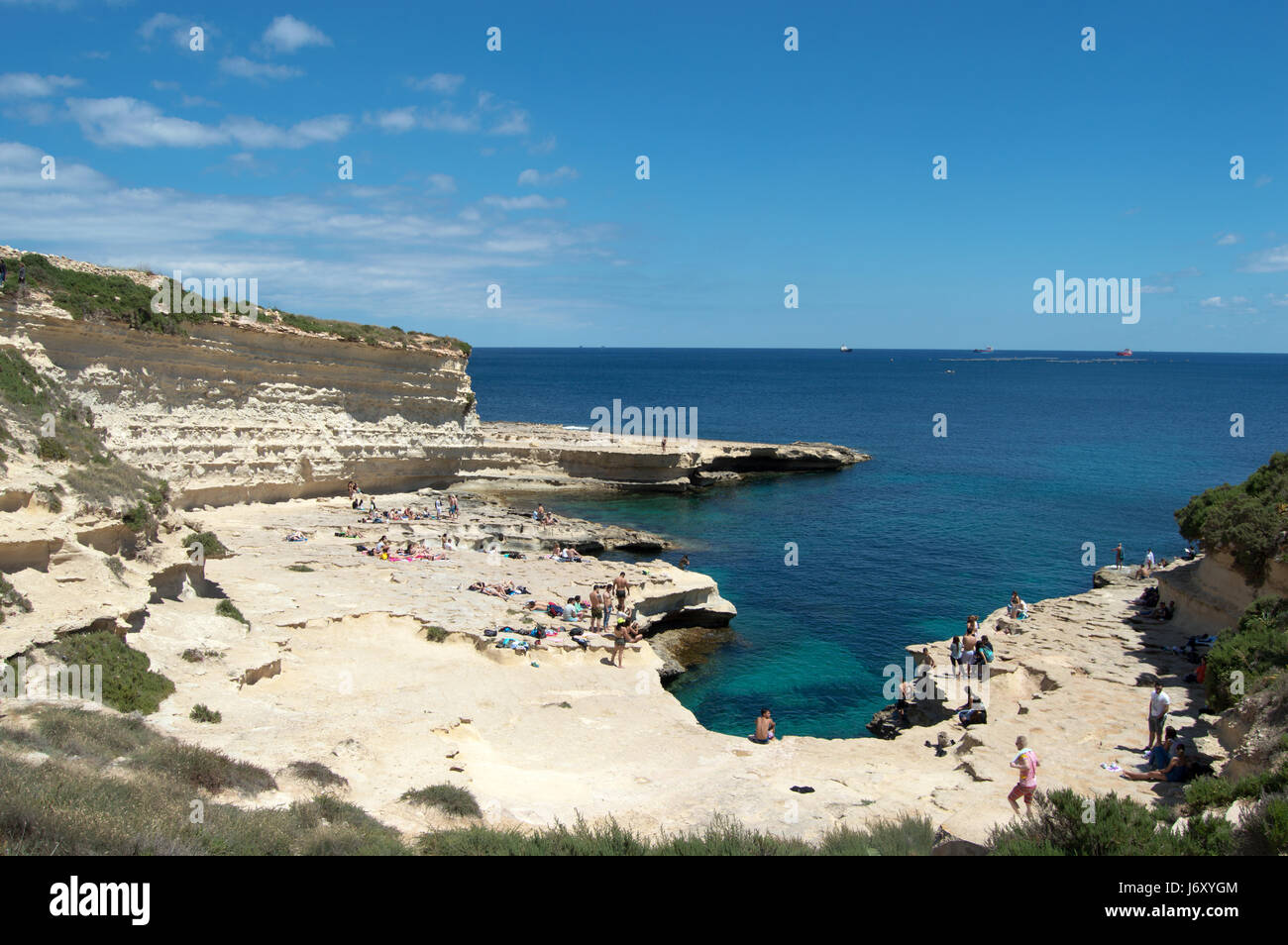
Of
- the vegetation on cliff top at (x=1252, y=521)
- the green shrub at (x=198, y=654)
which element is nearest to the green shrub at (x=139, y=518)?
the green shrub at (x=198, y=654)

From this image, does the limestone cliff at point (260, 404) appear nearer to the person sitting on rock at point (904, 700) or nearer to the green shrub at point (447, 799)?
the green shrub at point (447, 799)

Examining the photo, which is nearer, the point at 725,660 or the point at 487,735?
the point at 487,735

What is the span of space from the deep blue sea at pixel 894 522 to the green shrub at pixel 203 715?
11.3 m

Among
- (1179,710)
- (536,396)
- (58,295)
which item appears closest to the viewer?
(1179,710)

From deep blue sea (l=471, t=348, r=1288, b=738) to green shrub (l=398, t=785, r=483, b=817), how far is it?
976 cm

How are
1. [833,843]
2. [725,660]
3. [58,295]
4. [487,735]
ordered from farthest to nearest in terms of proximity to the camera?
1. [58,295]
2. [725,660]
3. [487,735]
4. [833,843]

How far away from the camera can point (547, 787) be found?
40.5 feet

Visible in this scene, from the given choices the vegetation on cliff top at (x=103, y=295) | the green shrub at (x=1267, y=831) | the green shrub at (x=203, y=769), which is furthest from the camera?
the vegetation on cliff top at (x=103, y=295)

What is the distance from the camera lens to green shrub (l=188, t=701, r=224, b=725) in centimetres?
1203

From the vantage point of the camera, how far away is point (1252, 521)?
1941cm

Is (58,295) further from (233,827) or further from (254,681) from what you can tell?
(233,827)

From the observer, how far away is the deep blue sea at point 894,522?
22953 millimetres

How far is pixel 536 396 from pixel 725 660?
10025cm
